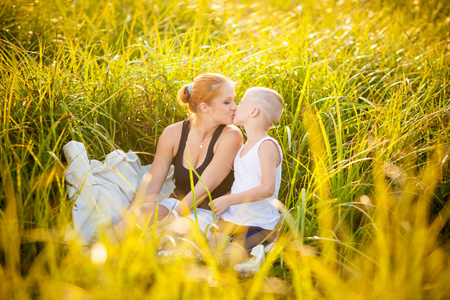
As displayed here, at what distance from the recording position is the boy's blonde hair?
263 centimetres

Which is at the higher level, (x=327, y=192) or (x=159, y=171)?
(x=159, y=171)

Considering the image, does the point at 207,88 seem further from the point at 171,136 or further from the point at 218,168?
the point at 218,168

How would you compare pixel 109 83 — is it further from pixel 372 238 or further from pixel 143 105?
pixel 372 238

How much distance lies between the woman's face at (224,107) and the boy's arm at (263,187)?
397 mm

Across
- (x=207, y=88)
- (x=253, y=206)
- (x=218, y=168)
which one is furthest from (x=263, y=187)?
(x=207, y=88)

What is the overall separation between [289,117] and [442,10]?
3959mm

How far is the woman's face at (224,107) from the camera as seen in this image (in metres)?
2.82

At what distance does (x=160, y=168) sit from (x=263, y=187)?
824 mm

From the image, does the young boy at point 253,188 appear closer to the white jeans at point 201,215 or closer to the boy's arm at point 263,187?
the boy's arm at point 263,187

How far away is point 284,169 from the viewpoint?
10.2 ft

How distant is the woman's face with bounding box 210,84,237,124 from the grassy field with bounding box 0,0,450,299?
46 centimetres

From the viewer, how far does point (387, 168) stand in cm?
266

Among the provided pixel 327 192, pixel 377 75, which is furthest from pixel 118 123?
pixel 377 75

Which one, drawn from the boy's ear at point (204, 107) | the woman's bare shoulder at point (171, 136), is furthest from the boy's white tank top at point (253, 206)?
the woman's bare shoulder at point (171, 136)
